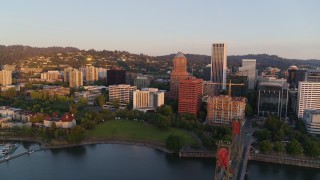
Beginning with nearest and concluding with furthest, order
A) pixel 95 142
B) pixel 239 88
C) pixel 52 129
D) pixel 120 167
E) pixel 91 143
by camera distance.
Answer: pixel 120 167 < pixel 91 143 < pixel 95 142 < pixel 52 129 < pixel 239 88

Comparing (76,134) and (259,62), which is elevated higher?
(259,62)

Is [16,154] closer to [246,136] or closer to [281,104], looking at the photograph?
[246,136]

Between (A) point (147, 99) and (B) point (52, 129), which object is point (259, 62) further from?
(B) point (52, 129)

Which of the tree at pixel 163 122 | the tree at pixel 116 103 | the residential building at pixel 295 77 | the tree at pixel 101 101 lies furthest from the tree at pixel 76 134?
the residential building at pixel 295 77

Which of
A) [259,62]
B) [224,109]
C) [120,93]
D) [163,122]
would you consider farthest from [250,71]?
[259,62]

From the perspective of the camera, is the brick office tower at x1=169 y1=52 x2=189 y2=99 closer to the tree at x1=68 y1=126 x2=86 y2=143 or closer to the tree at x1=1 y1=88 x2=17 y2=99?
the tree at x1=68 y1=126 x2=86 y2=143

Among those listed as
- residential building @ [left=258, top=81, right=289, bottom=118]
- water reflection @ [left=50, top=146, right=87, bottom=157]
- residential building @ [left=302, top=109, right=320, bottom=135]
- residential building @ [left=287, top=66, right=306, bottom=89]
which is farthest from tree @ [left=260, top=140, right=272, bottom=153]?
residential building @ [left=287, top=66, right=306, bottom=89]

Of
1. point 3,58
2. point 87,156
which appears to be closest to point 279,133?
point 87,156
